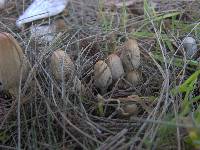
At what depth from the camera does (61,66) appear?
4.22ft

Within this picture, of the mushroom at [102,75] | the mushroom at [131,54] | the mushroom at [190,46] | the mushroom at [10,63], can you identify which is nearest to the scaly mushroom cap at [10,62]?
the mushroom at [10,63]

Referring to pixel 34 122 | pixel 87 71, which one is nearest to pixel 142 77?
Result: pixel 87 71

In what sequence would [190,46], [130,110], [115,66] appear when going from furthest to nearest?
[190,46], [115,66], [130,110]

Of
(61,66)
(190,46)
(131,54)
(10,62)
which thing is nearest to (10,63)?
(10,62)

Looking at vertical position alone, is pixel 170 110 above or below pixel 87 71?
below

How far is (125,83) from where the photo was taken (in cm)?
138

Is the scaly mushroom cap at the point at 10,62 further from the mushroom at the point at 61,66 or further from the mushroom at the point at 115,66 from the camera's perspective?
the mushroom at the point at 115,66

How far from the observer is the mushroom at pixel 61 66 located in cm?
129

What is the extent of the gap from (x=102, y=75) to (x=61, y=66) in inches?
5.8

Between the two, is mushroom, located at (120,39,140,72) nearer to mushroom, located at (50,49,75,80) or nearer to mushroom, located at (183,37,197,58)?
mushroom, located at (50,49,75,80)

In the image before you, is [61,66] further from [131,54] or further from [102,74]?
[131,54]

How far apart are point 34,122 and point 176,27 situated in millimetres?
994

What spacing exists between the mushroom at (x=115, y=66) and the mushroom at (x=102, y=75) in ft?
0.10

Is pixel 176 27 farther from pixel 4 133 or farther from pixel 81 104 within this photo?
pixel 4 133
